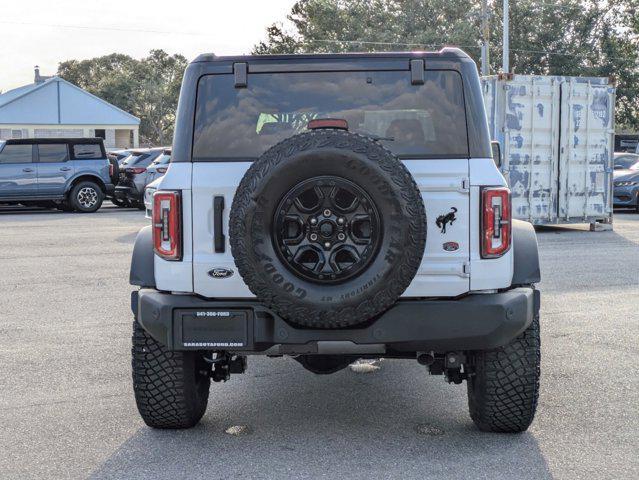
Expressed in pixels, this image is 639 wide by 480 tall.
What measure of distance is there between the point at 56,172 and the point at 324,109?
1869 cm

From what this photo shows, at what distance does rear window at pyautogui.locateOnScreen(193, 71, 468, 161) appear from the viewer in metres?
4.58

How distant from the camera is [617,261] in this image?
1231cm

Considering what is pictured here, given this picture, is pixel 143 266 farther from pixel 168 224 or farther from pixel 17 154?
pixel 17 154

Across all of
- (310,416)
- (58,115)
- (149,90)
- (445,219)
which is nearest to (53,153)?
(310,416)

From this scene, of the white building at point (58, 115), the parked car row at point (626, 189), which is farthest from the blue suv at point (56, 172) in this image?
the white building at point (58, 115)

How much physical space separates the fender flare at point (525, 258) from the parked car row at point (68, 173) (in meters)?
17.4

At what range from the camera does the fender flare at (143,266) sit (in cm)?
468

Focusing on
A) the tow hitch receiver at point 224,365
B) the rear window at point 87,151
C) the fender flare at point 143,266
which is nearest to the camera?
the fender flare at point 143,266

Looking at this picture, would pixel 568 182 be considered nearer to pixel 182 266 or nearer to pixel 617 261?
pixel 617 261

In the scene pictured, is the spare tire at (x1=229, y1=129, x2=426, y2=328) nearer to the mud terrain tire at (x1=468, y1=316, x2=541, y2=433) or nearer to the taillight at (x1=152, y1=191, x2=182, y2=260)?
the taillight at (x1=152, y1=191, x2=182, y2=260)

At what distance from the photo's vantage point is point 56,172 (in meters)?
22.2

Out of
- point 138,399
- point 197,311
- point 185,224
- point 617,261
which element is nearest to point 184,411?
point 138,399

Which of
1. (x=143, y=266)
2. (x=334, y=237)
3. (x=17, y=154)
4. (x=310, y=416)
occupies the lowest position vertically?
(x=310, y=416)

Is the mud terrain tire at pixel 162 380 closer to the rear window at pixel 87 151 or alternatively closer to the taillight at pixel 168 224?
the taillight at pixel 168 224
